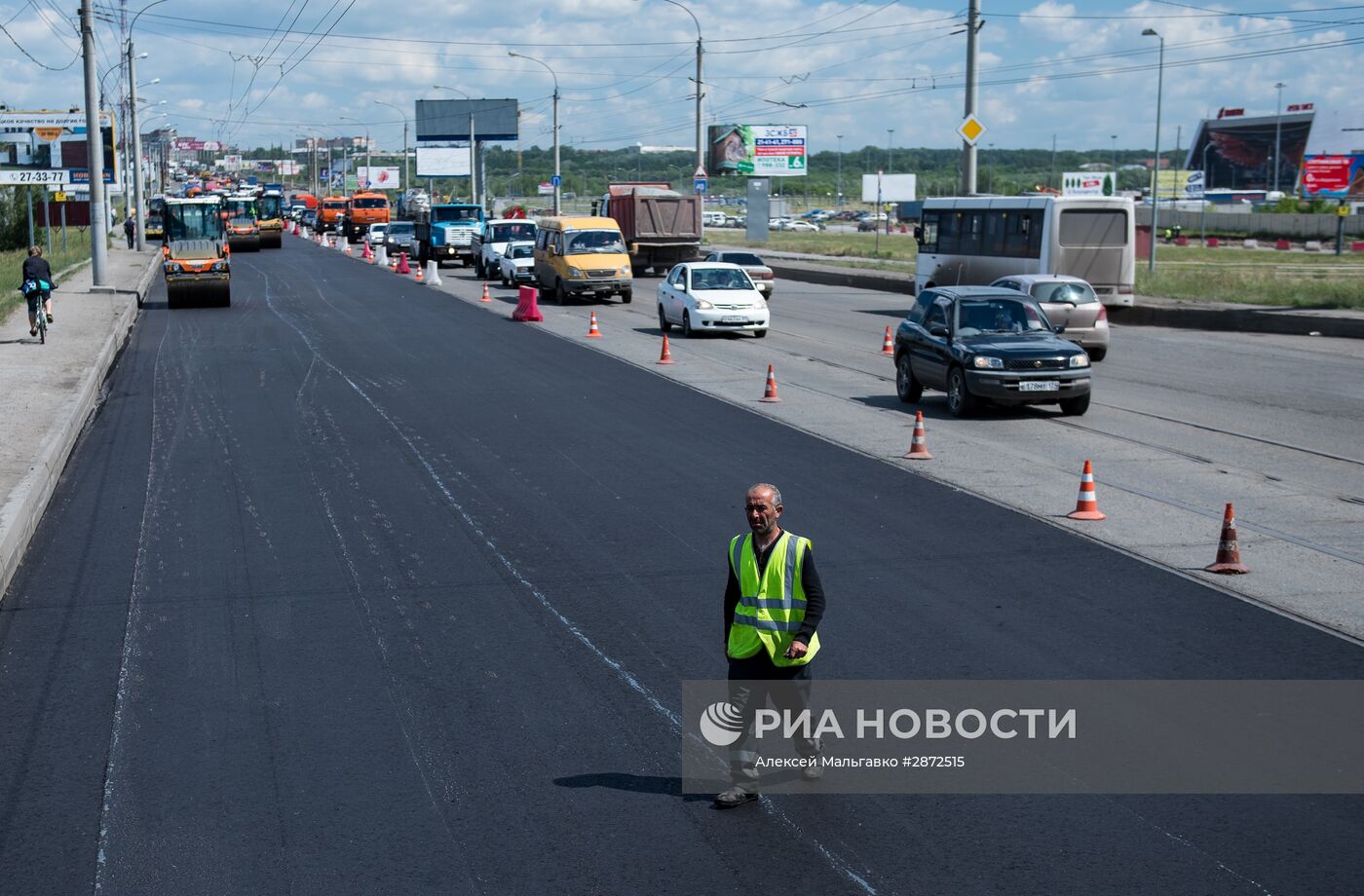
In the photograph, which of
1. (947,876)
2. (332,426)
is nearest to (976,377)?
(332,426)

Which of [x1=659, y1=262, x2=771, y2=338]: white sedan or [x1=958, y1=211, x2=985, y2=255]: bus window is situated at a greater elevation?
[x1=958, y1=211, x2=985, y2=255]: bus window

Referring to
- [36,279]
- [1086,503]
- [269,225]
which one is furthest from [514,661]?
[269,225]

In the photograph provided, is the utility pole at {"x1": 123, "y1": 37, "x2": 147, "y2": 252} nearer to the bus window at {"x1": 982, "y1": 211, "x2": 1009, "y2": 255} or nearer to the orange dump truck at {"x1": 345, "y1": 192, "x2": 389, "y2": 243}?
the orange dump truck at {"x1": 345, "y1": 192, "x2": 389, "y2": 243}

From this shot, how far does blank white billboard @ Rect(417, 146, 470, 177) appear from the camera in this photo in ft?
489

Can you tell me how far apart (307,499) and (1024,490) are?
264 inches

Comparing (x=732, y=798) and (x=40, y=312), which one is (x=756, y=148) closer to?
(x=40, y=312)

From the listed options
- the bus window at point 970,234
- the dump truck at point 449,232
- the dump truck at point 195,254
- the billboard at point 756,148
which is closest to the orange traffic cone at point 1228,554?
the bus window at point 970,234

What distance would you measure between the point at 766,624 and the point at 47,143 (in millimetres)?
70137

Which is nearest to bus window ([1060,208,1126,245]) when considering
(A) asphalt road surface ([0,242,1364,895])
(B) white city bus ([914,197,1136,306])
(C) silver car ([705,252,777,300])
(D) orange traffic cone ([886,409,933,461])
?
(B) white city bus ([914,197,1136,306])

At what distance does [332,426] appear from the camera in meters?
18.4

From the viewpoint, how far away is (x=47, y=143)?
6869cm

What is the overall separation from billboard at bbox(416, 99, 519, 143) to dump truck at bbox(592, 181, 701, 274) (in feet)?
333

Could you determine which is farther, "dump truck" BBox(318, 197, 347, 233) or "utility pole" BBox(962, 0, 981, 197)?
"dump truck" BBox(318, 197, 347, 233)

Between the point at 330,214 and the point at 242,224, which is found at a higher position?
the point at 330,214
